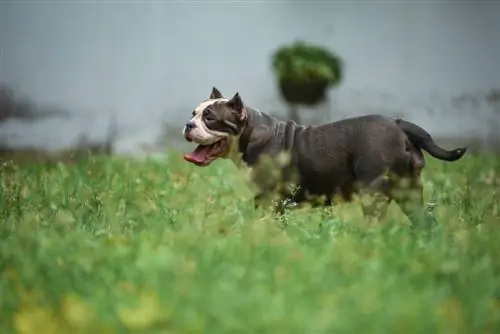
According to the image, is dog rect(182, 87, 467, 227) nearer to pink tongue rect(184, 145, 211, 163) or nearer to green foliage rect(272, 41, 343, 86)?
pink tongue rect(184, 145, 211, 163)

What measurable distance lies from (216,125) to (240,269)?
2.50 feet

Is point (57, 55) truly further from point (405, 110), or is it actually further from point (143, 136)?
point (405, 110)

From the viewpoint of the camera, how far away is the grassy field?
3.91ft

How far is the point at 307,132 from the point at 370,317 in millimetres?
981

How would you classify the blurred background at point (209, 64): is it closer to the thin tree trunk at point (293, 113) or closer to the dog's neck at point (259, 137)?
the thin tree trunk at point (293, 113)

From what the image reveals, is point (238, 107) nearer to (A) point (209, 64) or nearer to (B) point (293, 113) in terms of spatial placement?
(A) point (209, 64)

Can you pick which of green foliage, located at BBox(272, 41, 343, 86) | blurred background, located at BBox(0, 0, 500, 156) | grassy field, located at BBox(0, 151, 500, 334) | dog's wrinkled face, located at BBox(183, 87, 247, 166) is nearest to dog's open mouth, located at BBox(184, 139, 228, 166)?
dog's wrinkled face, located at BBox(183, 87, 247, 166)

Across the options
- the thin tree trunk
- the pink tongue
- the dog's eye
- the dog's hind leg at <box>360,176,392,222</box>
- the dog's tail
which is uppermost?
the dog's eye

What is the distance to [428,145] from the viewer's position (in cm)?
201

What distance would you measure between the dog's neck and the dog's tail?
Result: 286 millimetres

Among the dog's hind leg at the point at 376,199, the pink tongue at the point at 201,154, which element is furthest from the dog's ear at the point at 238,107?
the dog's hind leg at the point at 376,199

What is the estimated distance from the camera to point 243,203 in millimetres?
2158

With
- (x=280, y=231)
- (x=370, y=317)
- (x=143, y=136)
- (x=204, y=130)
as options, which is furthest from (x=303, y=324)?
Answer: (x=143, y=136)

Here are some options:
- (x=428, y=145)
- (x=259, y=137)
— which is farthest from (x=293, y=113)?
(x=428, y=145)
